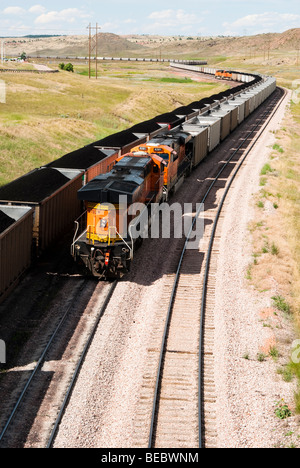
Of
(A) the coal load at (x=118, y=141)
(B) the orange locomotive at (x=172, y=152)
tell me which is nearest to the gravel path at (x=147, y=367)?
(B) the orange locomotive at (x=172, y=152)

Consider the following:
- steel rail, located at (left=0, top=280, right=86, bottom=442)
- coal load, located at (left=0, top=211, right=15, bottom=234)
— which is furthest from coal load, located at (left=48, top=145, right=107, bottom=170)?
steel rail, located at (left=0, top=280, right=86, bottom=442)

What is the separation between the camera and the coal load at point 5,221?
1805 centimetres

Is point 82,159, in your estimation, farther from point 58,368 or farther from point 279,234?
point 58,368

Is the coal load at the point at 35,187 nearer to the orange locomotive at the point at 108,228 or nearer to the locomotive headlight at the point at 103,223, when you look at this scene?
the orange locomotive at the point at 108,228

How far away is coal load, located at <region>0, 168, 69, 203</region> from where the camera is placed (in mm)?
21000

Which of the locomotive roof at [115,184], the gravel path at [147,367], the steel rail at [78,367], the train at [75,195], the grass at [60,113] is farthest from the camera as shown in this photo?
the grass at [60,113]

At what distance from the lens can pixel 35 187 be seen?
2227 cm

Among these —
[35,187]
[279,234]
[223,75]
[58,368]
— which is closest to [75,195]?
[35,187]

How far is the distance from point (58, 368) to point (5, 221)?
5818 mm

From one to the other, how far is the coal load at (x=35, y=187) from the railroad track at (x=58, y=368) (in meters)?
4.07

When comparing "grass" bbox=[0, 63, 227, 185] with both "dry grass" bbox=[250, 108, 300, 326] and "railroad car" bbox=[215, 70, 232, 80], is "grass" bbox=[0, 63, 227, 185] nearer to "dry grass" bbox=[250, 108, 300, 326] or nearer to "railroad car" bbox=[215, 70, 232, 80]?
"dry grass" bbox=[250, 108, 300, 326]
